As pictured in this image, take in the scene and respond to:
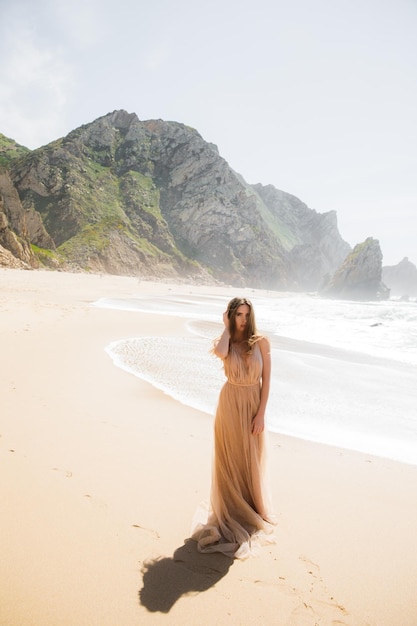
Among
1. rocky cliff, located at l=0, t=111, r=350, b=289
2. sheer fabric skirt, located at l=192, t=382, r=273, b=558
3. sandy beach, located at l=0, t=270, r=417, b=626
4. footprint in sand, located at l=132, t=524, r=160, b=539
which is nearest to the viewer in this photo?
sandy beach, located at l=0, t=270, r=417, b=626

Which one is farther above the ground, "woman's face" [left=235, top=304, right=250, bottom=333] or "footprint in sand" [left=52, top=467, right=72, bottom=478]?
"woman's face" [left=235, top=304, right=250, bottom=333]

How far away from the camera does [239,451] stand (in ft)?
11.4

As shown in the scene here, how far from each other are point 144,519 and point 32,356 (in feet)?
21.4

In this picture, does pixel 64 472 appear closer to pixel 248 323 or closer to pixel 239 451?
pixel 239 451

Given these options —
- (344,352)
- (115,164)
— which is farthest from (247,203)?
(344,352)

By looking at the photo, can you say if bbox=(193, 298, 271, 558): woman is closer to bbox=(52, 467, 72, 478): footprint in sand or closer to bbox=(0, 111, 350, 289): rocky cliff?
bbox=(52, 467, 72, 478): footprint in sand

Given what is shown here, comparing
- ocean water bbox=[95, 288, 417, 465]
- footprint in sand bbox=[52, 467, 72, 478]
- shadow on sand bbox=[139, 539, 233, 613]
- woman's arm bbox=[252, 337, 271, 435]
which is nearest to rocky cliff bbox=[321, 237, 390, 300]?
ocean water bbox=[95, 288, 417, 465]

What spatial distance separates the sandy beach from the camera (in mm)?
2436

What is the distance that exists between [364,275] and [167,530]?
370 feet

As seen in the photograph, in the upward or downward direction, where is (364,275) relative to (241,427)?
upward

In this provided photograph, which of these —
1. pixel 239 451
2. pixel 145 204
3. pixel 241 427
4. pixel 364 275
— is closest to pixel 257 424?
pixel 241 427

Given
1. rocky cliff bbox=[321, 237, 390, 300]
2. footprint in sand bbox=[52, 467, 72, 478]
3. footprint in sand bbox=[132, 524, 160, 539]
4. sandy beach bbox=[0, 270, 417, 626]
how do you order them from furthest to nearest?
rocky cliff bbox=[321, 237, 390, 300], footprint in sand bbox=[52, 467, 72, 478], footprint in sand bbox=[132, 524, 160, 539], sandy beach bbox=[0, 270, 417, 626]

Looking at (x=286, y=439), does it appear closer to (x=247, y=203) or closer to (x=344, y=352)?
(x=344, y=352)

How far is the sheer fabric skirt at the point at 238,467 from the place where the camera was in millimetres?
3395
